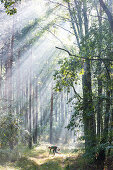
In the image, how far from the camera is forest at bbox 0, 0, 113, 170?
24.8 feet

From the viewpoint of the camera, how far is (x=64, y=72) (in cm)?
520

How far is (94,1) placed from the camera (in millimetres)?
11180

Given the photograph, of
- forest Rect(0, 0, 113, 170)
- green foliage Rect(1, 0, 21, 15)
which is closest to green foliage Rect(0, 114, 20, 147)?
forest Rect(0, 0, 113, 170)

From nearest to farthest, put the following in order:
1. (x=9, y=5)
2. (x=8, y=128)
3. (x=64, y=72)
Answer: (x=9, y=5) → (x=64, y=72) → (x=8, y=128)

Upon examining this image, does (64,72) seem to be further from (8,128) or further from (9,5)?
(8,128)

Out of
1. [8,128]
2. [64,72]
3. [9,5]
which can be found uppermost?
[9,5]

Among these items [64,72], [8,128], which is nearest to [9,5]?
[64,72]

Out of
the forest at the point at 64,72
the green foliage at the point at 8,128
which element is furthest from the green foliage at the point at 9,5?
the green foliage at the point at 8,128

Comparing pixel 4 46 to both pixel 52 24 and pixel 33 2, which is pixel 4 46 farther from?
pixel 52 24

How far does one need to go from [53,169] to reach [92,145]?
3.17 metres

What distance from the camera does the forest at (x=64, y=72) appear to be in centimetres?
755

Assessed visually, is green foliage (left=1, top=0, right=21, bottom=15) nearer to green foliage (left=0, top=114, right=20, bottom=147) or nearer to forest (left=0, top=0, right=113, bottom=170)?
forest (left=0, top=0, right=113, bottom=170)

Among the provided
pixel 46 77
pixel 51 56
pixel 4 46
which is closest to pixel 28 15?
pixel 4 46

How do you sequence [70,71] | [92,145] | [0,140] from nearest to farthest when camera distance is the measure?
[70,71] → [0,140] → [92,145]
